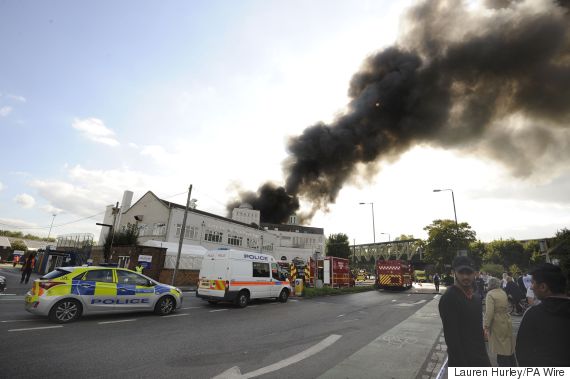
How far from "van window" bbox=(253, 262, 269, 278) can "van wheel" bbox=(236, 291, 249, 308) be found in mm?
1010

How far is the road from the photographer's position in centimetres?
517

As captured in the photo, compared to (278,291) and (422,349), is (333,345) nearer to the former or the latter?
(422,349)

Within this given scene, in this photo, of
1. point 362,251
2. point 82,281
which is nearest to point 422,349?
point 82,281

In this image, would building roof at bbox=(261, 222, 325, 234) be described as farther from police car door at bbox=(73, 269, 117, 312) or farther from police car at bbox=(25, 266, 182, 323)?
police car door at bbox=(73, 269, 117, 312)

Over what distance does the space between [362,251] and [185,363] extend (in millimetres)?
97612

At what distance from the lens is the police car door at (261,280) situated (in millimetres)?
14391

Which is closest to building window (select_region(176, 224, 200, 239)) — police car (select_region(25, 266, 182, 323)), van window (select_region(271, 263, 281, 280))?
van window (select_region(271, 263, 281, 280))

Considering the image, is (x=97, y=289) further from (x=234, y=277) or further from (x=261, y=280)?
(x=261, y=280)

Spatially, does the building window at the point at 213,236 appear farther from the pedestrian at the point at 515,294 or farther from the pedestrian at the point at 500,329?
the pedestrian at the point at 500,329

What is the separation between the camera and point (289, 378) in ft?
16.3

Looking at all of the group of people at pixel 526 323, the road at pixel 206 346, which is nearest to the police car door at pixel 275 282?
the road at pixel 206 346

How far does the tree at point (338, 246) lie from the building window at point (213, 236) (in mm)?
31486

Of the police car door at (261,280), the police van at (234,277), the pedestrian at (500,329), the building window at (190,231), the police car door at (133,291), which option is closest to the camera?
the pedestrian at (500,329)

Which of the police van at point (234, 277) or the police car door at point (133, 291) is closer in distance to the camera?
the police car door at point (133, 291)
